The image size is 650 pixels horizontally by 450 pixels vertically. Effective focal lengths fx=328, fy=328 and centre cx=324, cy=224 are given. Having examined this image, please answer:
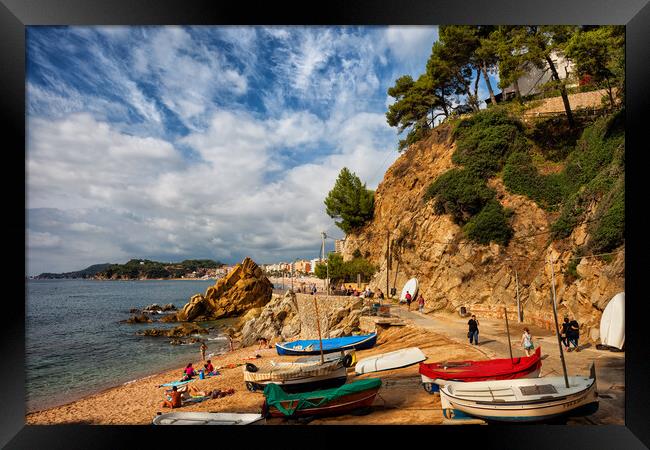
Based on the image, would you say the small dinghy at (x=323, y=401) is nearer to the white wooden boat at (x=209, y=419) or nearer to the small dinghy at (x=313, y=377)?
the white wooden boat at (x=209, y=419)

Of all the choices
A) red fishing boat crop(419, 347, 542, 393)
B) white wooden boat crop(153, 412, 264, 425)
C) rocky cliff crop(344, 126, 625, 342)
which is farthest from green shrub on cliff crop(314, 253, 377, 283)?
white wooden boat crop(153, 412, 264, 425)

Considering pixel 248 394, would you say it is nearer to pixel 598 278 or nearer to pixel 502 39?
pixel 598 278

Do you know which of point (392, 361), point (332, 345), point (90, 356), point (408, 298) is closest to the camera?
point (392, 361)

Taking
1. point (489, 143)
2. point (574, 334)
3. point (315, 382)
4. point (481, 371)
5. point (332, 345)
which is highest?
point (489, 143)

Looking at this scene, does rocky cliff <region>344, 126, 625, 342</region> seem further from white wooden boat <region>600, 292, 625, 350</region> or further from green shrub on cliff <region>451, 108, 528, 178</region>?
white wooden boat <region>600, 292, 625, 350</region>

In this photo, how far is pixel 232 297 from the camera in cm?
2856

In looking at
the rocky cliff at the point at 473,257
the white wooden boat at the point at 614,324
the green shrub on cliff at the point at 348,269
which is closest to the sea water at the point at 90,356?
the green shrub on cliff at the point at 348,269

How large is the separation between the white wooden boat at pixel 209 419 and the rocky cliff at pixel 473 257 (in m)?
7.59

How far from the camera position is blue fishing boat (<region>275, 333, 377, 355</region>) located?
11398mm

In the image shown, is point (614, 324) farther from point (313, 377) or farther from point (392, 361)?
point (313, 377)

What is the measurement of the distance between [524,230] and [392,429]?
A: 10599mm
